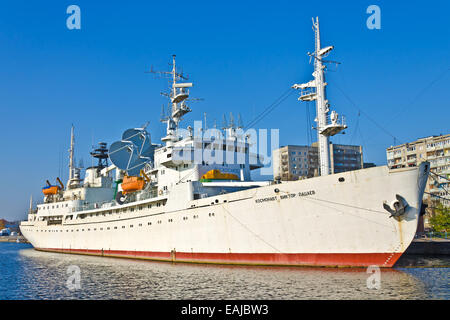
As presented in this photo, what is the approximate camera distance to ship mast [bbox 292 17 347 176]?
20.6m

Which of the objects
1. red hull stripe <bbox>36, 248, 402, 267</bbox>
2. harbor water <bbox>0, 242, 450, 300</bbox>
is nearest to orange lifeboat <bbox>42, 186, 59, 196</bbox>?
red hull stripe <bbox>36, 248, 402, 267</bbox>

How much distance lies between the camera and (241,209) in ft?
70.4

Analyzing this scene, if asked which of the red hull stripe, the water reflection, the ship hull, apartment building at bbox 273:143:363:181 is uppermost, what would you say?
apartment building at bbox 273:143:363:181

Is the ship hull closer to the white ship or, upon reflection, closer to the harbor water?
the white ship

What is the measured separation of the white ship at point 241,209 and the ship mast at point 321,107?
0.06m

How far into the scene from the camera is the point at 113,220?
109 feet

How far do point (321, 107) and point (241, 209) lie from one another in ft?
24.6

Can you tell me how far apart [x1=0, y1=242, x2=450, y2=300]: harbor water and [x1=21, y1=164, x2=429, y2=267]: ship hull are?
2.95ft

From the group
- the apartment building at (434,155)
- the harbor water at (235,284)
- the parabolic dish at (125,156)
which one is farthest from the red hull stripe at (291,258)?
the apartment building at (434,155)

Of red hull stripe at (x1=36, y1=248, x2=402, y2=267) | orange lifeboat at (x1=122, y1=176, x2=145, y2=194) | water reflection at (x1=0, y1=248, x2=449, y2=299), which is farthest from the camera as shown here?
orange lifeboat at (x1=122, y1=176, x2=145, y2=194)

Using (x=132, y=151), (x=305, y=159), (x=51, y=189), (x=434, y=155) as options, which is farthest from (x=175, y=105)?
(x=305, y=159)

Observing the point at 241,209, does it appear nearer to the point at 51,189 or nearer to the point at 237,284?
the point at 237,284
